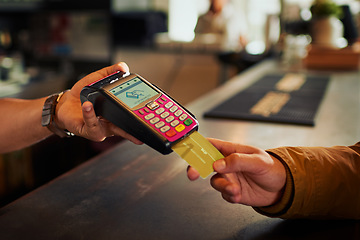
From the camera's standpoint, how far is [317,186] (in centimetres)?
52

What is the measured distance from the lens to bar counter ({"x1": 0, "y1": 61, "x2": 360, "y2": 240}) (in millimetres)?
512

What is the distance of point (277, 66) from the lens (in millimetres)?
2357

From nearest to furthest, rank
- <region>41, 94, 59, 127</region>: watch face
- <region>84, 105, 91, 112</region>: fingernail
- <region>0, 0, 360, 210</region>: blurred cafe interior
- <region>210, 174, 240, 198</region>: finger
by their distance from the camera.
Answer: <region>210, 174, 240, 198</region>: finger, <region>84, 105, 91, 112</region>: fingernail, <region>41, 94, 59, 127</region>: watch face, <region>0, 0, 360, 210</region>: blurred cafe interior

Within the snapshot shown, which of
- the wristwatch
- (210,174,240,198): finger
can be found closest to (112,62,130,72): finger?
the wristwatch

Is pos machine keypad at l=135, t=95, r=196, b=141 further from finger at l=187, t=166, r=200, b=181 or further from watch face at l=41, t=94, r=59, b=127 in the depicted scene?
watch face at l=41, t=94, r=59, b=127

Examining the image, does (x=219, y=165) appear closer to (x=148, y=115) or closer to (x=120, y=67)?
(x=148, y=115)

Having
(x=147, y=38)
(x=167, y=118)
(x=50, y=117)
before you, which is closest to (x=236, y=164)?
(x=167, y=118)

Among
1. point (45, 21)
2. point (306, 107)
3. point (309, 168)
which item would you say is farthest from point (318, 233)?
point (45, 21)

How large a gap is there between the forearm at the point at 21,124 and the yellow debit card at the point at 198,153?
0.35 meters

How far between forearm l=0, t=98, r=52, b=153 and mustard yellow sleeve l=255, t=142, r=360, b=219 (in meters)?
0.46

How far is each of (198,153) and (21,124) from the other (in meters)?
0.43

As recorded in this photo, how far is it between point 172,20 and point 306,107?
3.88 meters

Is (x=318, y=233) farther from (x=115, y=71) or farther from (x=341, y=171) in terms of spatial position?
(x=115, y=71)

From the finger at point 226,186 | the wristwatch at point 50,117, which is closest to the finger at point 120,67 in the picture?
the wristwatch at point 50,117
